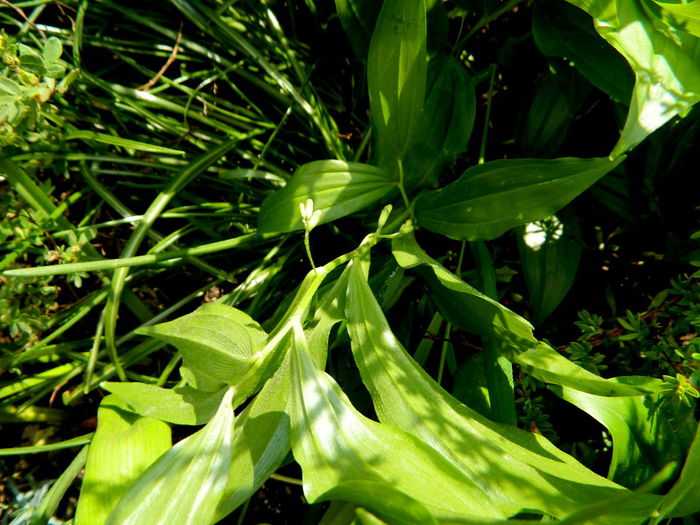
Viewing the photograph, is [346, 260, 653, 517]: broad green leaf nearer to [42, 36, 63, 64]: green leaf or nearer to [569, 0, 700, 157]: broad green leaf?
[569, 0, 700, 157]: broad green leaf

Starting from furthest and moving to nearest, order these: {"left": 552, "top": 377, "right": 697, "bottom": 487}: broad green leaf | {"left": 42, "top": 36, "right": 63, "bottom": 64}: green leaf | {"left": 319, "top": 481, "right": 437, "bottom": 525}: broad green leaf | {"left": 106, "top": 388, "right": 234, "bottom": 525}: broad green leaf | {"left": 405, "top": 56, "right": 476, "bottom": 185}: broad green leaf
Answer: {"left": 405, "top": 56, "right": 476, "bottom": 185}: broad green leaf < {"left": 42, "top": 36, "right": 63, "bottom": 64}: green leaf < {"left": 552, "top": 377, "right": 697, "bottom": 487}: broad green leaf < {"left": 106, "top": 388, "right": 234, "bottom": 525}: broad green leaf < {"left": 319, "top": 481, "right": 437, "bottom": 525}: broad green leaf

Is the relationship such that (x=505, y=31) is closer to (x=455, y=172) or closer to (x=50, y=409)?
(x=455, y=172)

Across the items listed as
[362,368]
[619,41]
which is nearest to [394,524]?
[362,368]

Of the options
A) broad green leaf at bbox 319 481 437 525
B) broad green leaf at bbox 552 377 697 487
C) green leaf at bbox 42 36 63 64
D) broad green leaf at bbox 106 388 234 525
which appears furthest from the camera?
green leaf at bbox 42 36 63 64

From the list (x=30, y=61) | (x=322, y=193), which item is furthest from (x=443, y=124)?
(x=30, y=61)

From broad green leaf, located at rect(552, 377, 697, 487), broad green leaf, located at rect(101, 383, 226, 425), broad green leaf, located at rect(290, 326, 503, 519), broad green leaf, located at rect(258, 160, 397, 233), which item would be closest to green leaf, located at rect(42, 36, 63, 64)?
broad green leaf, located at rect(258, 160, 397, 233)

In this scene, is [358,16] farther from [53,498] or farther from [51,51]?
[53,498]
